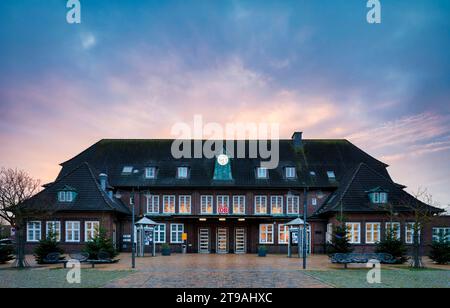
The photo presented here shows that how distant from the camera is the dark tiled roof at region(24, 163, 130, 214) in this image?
37000 millimetres

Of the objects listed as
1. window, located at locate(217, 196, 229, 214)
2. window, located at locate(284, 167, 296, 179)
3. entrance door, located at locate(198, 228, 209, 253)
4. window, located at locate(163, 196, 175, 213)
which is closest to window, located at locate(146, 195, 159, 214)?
window, located at locate(163, 196, 175, 213)

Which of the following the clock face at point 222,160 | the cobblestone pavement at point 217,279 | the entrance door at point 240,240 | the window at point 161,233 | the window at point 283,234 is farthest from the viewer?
the clock face at point 222,160

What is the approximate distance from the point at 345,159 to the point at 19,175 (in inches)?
1153

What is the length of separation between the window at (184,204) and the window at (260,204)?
6007 millimetres

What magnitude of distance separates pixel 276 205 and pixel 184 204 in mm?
8170

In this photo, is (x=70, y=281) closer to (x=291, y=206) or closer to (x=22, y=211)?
(x=22, y=211)

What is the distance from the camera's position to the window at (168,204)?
42.2 m

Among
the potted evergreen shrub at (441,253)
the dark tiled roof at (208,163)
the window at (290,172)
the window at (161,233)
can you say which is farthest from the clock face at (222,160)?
the potted evergreen shrub at (441,253)

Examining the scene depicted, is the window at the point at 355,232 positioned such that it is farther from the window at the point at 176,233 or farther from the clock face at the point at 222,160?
the window at the point at 176,233

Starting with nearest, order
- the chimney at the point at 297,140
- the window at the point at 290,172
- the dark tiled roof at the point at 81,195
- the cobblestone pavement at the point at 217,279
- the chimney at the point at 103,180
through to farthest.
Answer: the cobblestone pavement at the point at 217,279, the dark tiled roof at the point at 81,195, the chimney at the point at 103,180, the window at the point at 290,172, the chimney at the point at 297,140

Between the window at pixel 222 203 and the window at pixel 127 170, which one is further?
the window at pixel 127 170

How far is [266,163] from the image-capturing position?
44.4 meters

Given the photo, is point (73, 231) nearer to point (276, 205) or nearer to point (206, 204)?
point (206, 204)
